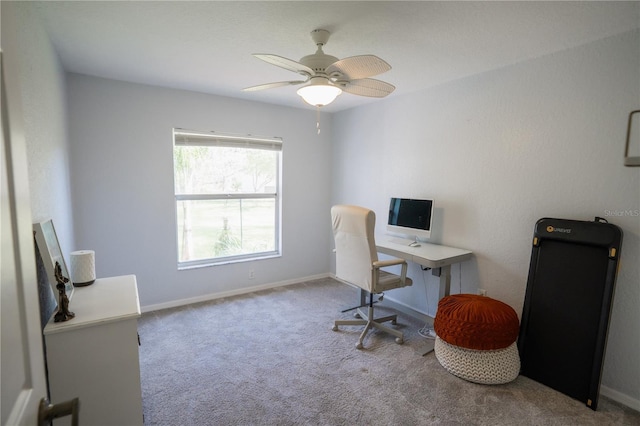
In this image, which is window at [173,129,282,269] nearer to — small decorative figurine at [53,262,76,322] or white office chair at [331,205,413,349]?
white office chair at [331,205,413,349]

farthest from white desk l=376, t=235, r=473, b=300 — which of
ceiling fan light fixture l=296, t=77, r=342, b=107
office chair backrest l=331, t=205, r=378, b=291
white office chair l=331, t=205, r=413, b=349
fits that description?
ceiling fan light fixture l=296, t=77, r=342, b=107

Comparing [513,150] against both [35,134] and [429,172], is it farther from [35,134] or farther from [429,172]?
[35,134]

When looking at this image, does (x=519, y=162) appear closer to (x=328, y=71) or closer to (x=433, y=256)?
(x=433, y=256)

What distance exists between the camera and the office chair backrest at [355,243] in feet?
8.72

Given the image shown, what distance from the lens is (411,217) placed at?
3.28 metres

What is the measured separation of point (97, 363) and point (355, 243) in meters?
1.90

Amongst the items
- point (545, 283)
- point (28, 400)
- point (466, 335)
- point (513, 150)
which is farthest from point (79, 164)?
point (545, 283)

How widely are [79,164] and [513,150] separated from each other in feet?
12.5

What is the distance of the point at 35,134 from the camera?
177 cm

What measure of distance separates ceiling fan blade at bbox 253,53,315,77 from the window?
80.5 inches

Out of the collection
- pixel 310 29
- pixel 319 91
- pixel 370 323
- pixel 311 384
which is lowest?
pixel 311 384

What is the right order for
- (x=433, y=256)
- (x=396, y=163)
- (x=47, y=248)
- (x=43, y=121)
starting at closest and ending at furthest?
(x=47, y=248), (x=43, y=121), (x=433, y=256), (x=396, y=163)

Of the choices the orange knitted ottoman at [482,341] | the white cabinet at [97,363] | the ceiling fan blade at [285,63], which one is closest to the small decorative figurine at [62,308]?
the white cabinet at [97,363]

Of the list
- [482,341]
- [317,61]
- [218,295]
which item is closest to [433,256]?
[482,341]
